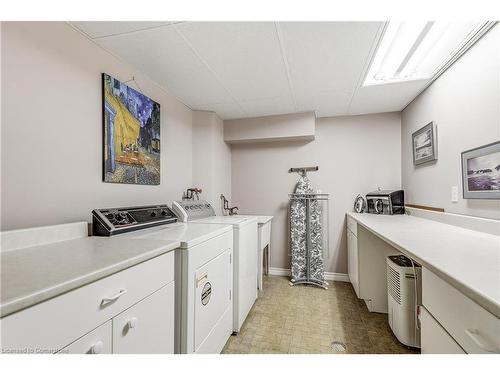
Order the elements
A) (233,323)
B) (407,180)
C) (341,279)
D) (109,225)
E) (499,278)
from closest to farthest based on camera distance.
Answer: (499,278)
(109,225)
(233,323)
(407,180)
(341,279)

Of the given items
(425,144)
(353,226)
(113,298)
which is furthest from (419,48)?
(113,298)

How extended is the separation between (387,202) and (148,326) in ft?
8.87

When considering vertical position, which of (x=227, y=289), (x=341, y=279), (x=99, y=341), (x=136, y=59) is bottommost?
(x=341, y=279)

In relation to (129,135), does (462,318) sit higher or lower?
lower

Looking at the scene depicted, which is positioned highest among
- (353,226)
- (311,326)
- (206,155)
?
(206,155)

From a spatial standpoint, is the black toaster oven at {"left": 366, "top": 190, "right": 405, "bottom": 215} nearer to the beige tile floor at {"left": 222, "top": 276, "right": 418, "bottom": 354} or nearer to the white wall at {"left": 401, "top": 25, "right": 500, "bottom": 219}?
the white wall at {"left": 401, "top": 25, "right": 500, "bottom": 219}

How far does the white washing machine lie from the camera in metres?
1.89

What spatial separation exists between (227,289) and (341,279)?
202 centimetres

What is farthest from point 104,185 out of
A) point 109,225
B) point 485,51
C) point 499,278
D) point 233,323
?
point 485,51

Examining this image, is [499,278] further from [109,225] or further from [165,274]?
[109,225]

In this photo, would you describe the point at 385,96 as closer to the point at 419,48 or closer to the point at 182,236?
the point at 419,48

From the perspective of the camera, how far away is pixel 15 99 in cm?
112

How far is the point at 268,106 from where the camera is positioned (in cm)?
278

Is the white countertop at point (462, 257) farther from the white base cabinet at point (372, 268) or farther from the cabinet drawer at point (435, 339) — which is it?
the white base cabinet at point (372, 268)
